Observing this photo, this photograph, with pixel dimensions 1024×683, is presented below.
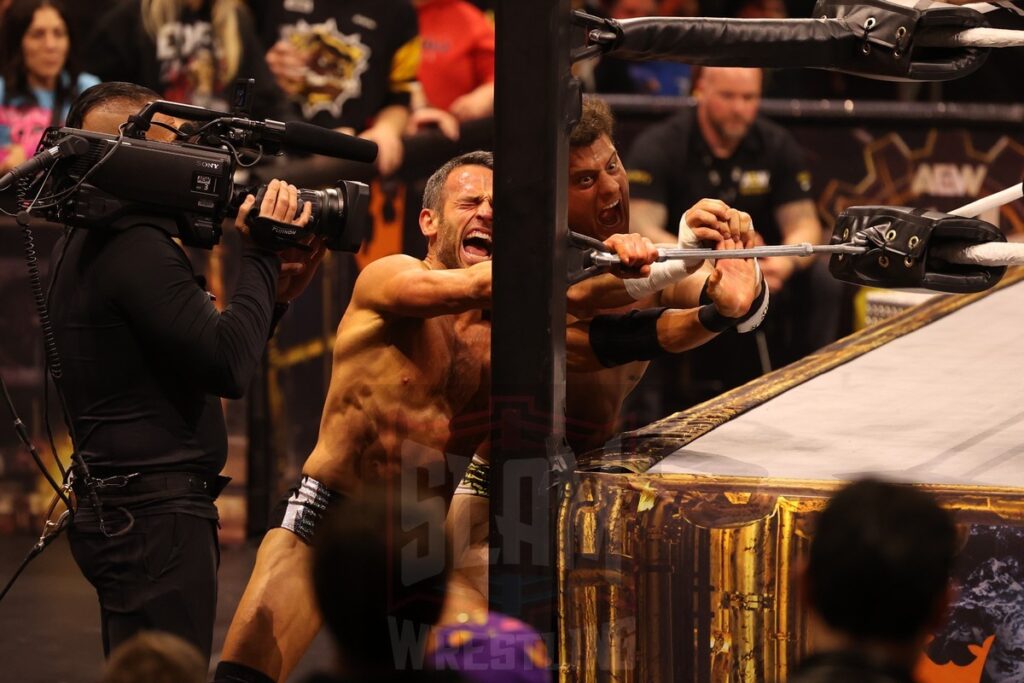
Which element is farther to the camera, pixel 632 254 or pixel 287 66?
pixel 287 66

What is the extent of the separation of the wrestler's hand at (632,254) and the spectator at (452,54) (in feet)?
9.98

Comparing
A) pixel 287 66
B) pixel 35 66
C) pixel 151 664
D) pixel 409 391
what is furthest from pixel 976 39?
pixel 35 66

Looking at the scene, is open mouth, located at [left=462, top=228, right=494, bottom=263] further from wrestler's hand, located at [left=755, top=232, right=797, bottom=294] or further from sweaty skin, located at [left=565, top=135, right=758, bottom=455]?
wrestler's hand, located at [left=755, top=232, right=797, bottom=294]

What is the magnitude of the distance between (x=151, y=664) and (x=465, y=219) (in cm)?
135

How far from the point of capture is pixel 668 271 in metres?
2.38

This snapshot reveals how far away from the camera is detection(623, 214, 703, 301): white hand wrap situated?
2.37m

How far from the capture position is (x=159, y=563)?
96.3 inches

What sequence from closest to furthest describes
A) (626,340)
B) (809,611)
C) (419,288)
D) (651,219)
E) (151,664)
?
1. (151,664)
2. (809,611)
3. (419,288)
4. (626,340)
5. (651,219)

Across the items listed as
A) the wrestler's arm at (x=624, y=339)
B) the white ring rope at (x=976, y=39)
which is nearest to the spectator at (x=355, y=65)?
the wrestler's arm at (x=624, y=339)

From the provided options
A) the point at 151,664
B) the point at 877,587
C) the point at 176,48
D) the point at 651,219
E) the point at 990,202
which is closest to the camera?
the point at 877,587

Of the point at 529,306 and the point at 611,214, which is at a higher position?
the point at 611,214

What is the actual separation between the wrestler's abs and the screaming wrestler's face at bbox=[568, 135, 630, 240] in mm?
325

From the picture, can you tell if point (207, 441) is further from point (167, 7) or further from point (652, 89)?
point (652, 89)

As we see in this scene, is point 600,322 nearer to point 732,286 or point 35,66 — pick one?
point 732,286
